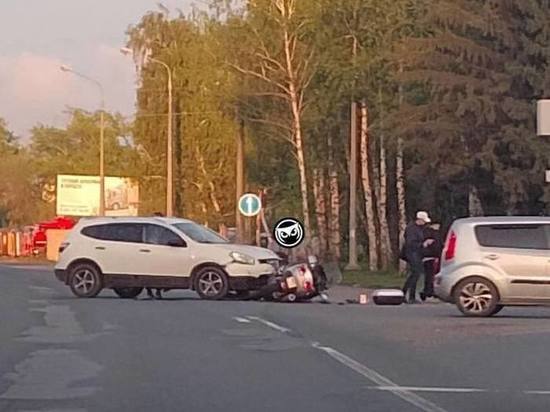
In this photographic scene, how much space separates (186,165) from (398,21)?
85.0ft

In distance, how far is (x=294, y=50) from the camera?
53875mm

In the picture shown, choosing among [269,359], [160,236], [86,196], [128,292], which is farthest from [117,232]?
[86,196]

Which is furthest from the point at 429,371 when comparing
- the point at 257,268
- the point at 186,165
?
the point at 186,165

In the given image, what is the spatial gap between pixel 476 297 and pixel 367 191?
28.8 metres

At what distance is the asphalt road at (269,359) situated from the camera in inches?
537

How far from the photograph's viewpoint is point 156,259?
101ft

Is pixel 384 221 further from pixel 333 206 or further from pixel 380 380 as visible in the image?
pixel 380 380

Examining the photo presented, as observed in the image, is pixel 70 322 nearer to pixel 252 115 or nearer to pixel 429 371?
pixel 429 371

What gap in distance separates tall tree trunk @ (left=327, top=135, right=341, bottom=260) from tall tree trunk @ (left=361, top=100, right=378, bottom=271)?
5.52 feet

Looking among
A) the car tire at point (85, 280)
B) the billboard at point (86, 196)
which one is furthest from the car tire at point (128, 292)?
the billboard at point (86, 196)

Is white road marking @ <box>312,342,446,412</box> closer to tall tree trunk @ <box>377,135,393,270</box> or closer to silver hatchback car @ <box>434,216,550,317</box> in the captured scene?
silver hatchback car @ <box>434,216,550,317</box>

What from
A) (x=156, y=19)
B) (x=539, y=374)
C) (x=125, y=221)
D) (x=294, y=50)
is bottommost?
(x=539, y=374)

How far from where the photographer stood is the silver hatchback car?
81.0ft

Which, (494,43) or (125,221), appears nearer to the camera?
(125,221)
